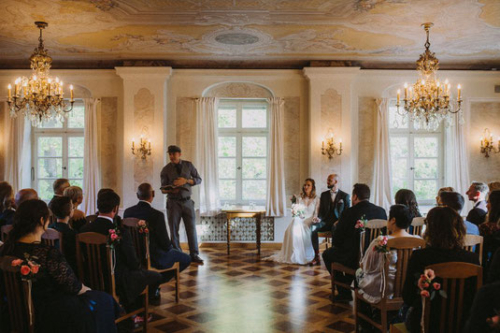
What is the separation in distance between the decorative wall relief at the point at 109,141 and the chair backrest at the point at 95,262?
217 inches

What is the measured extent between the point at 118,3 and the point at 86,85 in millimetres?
3560

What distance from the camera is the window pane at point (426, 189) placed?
31.0 feet

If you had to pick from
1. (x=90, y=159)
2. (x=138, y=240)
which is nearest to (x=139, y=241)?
(x=138, y=240)

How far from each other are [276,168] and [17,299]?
21.2 ft

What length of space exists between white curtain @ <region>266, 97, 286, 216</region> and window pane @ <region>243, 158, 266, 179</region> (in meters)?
0.43

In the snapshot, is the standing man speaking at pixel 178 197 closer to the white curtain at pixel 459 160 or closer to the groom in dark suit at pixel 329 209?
the groom in dark suit at pixel 329 209

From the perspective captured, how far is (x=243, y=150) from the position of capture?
9.51 metres

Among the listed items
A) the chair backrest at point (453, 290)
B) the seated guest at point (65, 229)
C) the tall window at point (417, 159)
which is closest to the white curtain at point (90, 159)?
the seated guest at point (65, 229)

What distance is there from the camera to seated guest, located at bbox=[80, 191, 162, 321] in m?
3.99

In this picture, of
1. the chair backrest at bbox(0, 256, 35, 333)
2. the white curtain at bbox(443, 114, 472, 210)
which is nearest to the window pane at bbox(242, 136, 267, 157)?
the white curtain at bbox(443, 114, 472, 210)

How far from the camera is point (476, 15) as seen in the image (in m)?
6.26

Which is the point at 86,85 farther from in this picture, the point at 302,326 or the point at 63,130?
the point at 302,326

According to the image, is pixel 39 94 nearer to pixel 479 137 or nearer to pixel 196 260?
pixel 196 260

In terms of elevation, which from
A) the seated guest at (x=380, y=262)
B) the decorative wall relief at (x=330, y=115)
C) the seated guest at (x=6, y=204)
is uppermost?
the decorative wall relief at (x=330, y=115)
